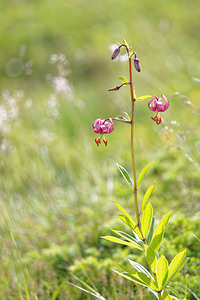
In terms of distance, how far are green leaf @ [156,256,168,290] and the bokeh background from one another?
1.31ft

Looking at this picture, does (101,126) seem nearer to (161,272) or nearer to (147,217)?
(147,217)

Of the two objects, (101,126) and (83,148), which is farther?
(83,148)

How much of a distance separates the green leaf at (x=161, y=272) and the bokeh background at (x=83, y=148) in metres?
0.40

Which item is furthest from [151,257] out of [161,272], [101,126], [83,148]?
[83,148]

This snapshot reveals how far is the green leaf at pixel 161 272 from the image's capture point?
1246mm

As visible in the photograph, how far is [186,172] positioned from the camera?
310 cm

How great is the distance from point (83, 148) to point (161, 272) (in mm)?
3166

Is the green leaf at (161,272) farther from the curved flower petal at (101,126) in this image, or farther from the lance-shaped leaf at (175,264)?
the curved flower petal at (101,126)

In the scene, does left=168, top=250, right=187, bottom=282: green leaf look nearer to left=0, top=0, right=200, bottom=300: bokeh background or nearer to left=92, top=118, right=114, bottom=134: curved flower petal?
left=0, top=0, right=200, bottom=300: bokeh background

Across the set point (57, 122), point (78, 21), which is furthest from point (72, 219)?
point (78, 21)

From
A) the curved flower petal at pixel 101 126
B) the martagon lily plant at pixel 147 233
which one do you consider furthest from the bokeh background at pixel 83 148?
the curved flower petal at pixel 101 126

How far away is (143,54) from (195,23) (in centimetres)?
230

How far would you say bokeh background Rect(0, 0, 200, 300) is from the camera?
2.05m

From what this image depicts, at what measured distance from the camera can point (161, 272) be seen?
127 cm
